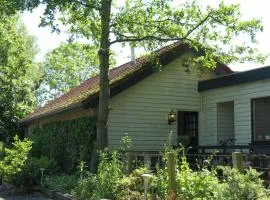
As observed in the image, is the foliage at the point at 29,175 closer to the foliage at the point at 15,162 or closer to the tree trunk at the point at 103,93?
the foliage at the point at 15,162

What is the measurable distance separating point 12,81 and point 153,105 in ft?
51.4

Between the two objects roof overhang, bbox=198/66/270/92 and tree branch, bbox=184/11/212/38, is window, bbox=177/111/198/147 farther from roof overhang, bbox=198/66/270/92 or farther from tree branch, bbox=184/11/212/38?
tree branch, bbox=184/11/212/38

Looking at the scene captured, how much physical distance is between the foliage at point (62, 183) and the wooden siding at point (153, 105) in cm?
260

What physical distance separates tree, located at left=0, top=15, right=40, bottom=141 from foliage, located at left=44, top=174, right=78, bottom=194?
613 inches

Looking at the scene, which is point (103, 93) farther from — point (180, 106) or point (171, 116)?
point (180, 106)

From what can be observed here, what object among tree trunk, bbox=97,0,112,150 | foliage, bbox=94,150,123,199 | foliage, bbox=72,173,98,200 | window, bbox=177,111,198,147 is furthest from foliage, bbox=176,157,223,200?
window, bbox=177,111,198,147

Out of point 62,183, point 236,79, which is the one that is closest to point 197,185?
point 62,183

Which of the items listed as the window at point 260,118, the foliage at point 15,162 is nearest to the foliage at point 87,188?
the foliage at point 15,162

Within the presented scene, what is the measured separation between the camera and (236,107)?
16.1 metres

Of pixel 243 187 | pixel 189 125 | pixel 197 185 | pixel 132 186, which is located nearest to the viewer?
pixel 243 187

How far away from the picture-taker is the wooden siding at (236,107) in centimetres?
1520

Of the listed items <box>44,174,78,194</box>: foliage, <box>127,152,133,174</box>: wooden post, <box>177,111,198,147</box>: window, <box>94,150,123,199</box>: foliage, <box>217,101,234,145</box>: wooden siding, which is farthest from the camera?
<box>177,111,198,147</box>: window

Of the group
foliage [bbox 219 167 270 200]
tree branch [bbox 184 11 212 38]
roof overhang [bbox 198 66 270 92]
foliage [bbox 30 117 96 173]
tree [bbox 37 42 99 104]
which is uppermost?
tree [bbox 37 42 99 104]

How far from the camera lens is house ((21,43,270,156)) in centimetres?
1561
